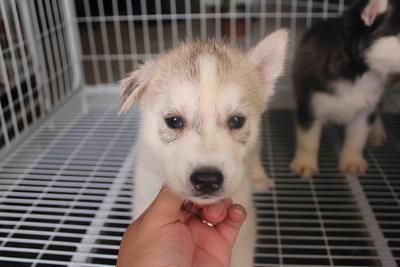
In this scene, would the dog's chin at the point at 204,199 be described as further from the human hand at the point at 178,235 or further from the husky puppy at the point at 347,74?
the husky puppy at the point at 347,74

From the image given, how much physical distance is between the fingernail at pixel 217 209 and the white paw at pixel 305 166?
109 cm

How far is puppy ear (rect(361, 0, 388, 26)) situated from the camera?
2160 millimetres

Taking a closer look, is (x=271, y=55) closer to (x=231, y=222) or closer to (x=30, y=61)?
(x=231, y=222)

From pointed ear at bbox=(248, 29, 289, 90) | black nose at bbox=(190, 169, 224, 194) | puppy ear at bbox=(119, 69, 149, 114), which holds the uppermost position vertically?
pointed ear at bbox=(248, 29, 289, 90)

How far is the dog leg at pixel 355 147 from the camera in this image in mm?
2473

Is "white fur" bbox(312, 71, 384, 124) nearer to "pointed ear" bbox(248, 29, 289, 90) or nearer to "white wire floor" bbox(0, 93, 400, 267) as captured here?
"white wire floor" bbox(0, 93, 400, 267)

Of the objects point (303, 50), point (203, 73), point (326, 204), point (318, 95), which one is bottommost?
point (326, 204)

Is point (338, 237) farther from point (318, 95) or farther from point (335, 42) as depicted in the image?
point (335, 42)

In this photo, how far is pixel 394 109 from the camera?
323cm

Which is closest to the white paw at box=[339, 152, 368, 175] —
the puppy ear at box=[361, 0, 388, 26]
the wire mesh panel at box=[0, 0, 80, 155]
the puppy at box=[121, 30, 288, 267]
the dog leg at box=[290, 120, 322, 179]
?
the dog leg at box=[290, 120, 322, 179]

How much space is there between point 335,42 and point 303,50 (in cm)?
24

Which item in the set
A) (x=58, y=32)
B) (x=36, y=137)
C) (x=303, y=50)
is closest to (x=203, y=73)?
(x=303, y=50)

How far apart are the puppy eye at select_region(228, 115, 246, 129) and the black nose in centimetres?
26

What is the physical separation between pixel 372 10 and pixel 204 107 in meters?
1.21
